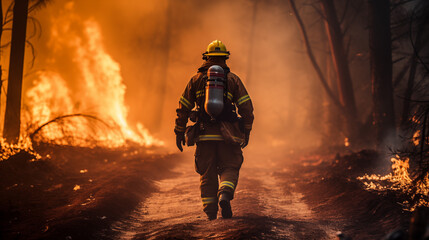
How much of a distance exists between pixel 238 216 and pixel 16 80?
6.40m

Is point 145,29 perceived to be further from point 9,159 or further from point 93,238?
Answer: point 93,238

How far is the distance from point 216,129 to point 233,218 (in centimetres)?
120

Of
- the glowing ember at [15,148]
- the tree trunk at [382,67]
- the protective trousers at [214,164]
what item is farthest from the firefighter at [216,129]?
the tree trunk at [382,67]

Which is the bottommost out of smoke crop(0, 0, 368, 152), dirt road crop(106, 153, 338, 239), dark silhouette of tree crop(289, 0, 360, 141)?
dirt road crop(106, 153, 338, 239)

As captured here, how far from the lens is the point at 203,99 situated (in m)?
5.65

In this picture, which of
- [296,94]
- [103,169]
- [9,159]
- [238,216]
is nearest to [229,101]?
[238,216]

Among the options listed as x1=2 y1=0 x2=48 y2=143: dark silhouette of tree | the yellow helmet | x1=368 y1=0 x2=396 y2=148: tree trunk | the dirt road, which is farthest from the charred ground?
the yellow helmet

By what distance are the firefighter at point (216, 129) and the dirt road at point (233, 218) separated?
486mm

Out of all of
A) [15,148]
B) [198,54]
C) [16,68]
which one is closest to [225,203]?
[15,148]

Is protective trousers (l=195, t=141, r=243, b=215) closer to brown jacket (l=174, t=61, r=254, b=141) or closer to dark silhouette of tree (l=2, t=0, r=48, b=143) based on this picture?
brown jacket (l=174, t=61, r=254, b=141)

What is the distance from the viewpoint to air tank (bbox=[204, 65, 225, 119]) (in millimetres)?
5270

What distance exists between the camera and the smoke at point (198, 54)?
32062 millimetres

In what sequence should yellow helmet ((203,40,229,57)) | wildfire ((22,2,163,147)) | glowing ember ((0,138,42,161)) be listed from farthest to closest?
wildfire ((22,2,163,147)) → glowing ember ((0,138,42,161)) → yellow helmet ((203,40,229,57))

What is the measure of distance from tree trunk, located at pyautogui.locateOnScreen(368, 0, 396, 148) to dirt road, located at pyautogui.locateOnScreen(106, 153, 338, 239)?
11.4 ft
